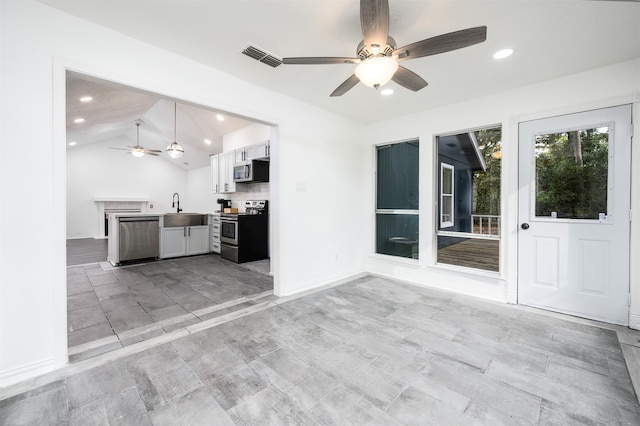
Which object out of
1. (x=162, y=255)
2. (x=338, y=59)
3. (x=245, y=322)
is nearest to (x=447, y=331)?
(x=245, y=322)

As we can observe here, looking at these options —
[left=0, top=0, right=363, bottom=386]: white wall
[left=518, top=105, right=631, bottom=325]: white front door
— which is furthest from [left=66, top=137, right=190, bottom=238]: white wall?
[left=518, top=105, right=631, bottom=325]: white front door

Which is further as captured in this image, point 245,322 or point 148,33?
point 245,322

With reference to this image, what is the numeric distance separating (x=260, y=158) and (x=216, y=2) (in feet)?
11.9

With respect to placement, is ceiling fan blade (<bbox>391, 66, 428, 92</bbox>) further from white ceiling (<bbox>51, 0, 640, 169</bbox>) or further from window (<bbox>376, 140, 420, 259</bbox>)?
window (<bbox>376, 140, 420, 259</bbox>)

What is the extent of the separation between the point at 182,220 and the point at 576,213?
6537 mm

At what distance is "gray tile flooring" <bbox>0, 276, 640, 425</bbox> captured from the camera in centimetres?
155

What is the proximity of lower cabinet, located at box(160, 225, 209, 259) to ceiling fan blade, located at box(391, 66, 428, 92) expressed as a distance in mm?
5406

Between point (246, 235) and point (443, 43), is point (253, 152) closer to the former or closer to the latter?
point (246, 235)

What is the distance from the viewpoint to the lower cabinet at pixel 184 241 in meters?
5.66

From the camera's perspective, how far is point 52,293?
195cm

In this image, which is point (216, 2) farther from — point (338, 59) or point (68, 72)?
point (68, 72)

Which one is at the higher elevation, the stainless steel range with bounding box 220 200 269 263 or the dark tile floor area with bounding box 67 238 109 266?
the stainless steel range with bounding box 220 200 269 263

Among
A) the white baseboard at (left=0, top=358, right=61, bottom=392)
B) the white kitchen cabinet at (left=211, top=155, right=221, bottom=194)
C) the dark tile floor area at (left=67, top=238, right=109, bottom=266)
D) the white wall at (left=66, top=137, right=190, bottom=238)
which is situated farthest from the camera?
the white wall at (left=66, top=137, right=190, bottom=238)

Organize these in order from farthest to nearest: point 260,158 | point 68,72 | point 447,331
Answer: point 260,158
point 447,331
point 68,72
